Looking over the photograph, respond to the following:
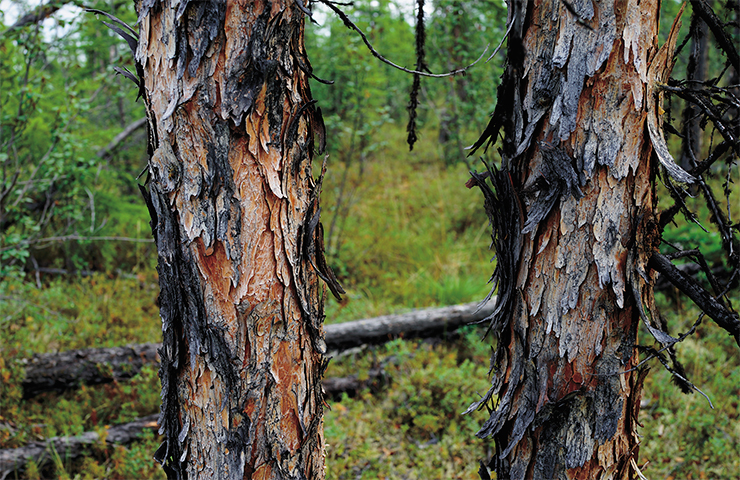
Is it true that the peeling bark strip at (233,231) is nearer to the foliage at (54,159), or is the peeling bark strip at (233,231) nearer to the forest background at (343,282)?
the forest background at (343,282)

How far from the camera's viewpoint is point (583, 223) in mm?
1613

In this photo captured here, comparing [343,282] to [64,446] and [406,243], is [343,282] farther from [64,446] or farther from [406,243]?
[64,446]

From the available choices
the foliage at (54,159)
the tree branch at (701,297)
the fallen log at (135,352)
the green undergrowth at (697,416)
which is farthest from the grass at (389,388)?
the tree branch at (701,297)

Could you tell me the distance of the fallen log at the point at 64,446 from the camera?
3119 millimetres

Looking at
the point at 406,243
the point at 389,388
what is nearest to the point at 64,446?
the point at 389,388

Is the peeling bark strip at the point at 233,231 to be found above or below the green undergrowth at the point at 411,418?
above

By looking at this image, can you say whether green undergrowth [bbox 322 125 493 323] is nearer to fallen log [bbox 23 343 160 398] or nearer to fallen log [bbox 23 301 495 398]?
fallen log [bbox 23 301 495 398]

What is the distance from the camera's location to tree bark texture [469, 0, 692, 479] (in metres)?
1.54

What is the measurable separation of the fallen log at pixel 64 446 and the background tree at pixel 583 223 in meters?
3.00

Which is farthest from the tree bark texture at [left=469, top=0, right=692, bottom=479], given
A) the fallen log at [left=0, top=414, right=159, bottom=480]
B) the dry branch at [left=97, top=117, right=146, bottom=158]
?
the dry branch at [left=97, top=117, right=146, bottom=158]

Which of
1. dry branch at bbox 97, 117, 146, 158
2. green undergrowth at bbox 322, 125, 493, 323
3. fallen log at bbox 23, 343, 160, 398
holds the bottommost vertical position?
fallen log at bbox 23, 343, 160, 398

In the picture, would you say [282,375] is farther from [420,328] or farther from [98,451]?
[420,328]

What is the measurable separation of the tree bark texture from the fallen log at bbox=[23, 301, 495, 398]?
1.76 meters

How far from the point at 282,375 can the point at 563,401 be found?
106cm
